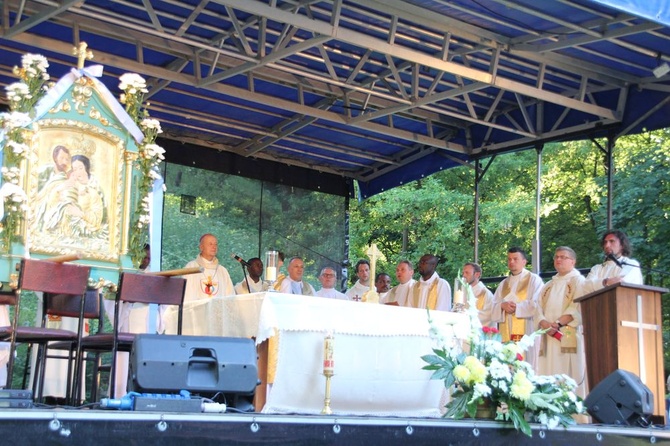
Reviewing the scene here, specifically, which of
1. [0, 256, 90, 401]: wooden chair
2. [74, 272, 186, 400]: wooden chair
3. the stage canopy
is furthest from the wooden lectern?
[0, 256, 90, 401]: wooden chair

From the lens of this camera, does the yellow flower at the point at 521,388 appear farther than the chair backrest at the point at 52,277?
No

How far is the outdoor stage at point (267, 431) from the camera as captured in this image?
3857 millimetres

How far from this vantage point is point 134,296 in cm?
737

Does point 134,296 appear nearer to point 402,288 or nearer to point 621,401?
point 621,401

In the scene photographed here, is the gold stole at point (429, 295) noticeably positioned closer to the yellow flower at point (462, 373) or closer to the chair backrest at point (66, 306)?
the chair backrest at point (66, 306)

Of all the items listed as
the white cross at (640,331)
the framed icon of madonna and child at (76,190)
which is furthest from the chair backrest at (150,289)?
the white cross at (640,331)

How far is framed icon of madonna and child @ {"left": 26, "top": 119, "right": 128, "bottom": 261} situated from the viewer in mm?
7973

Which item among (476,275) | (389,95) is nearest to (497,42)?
(389,95)

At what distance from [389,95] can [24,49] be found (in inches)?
172

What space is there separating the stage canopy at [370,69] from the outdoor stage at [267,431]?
185 inches

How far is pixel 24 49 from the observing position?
1158 cm

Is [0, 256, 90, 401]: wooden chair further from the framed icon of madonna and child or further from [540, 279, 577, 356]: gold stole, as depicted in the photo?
[540, 279, 577, 356]: gold stole

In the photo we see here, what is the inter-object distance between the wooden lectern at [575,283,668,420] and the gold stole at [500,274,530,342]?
2420mm

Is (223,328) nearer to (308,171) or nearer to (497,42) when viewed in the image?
(497,42)
